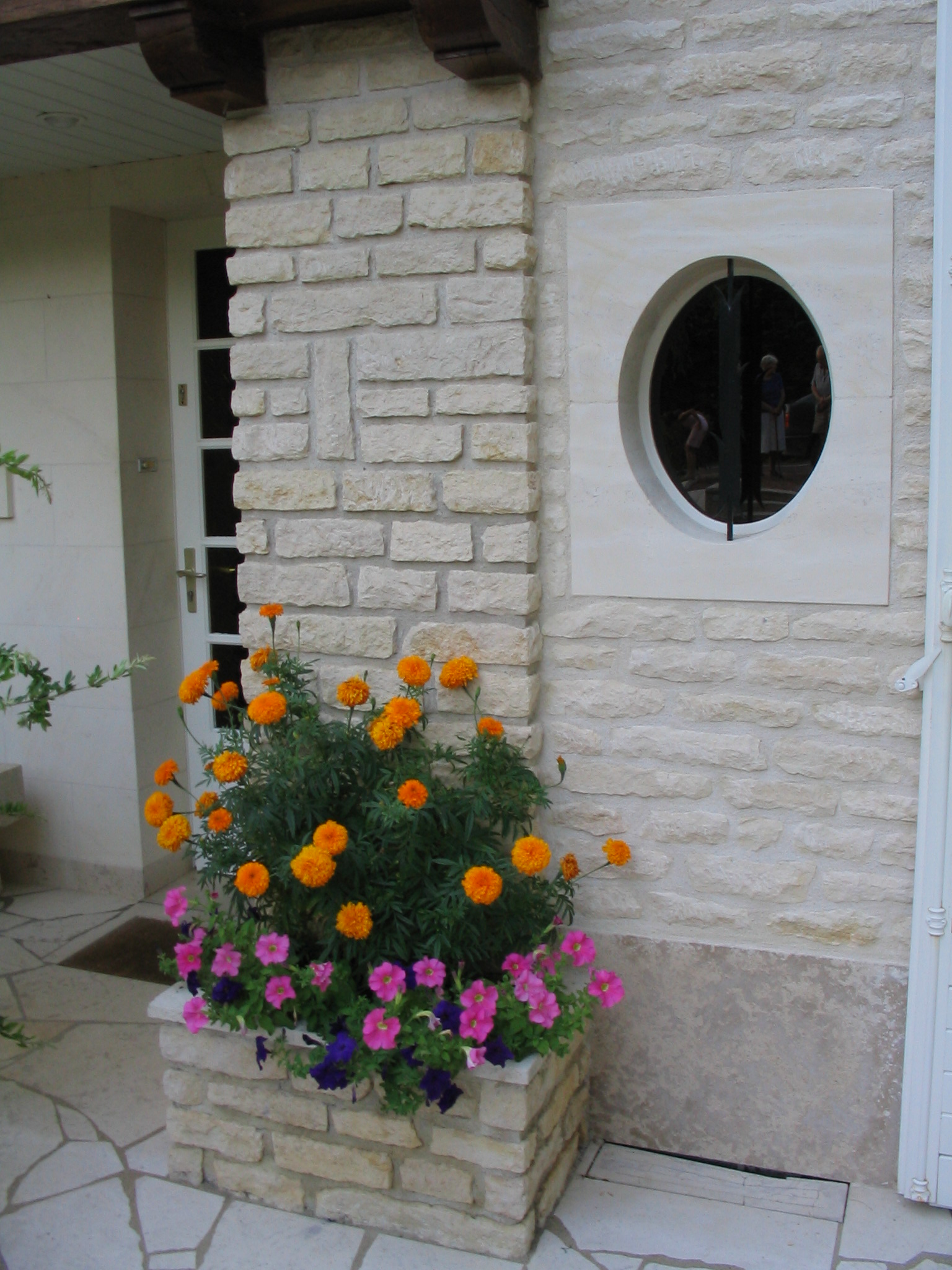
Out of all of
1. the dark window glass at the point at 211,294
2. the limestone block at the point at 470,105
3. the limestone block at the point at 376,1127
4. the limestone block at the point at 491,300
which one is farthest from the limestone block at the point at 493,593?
the dark window glass at the point at 211,294

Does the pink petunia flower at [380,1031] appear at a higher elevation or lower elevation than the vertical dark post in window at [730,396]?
lower

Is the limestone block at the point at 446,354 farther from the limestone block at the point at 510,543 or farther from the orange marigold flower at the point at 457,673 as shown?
the orange marigold flower at the point at 457,673

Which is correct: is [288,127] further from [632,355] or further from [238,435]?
[632,355]

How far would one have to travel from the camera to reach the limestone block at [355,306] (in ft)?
8.77

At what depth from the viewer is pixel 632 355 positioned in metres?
2.67

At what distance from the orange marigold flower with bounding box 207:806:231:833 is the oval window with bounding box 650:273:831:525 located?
132 cm

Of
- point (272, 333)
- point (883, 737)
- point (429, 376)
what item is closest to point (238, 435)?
point (272, 333)

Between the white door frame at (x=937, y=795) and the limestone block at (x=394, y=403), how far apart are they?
3.75ft

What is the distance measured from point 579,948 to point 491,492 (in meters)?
1.07

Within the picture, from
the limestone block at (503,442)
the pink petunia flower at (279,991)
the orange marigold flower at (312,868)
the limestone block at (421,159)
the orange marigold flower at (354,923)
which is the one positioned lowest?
the pink petunia flower at (279,991)

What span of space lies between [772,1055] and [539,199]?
2.11 metres

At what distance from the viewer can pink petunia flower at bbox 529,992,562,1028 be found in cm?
237

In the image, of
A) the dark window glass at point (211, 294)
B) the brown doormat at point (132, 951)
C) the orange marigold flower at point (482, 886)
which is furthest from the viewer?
the dark window glass at point (211, 294)

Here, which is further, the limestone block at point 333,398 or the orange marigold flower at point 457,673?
the limestone block at point 333,398
